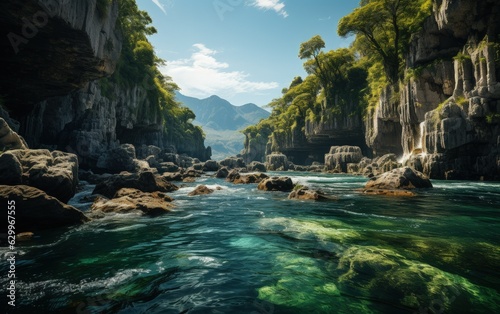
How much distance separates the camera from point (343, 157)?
48500 mm

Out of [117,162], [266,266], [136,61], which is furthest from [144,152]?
[266,266]

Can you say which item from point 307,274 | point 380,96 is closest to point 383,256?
point 307,274

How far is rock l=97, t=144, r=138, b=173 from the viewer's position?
28.1 meters

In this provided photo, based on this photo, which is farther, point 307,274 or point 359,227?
point 359,227

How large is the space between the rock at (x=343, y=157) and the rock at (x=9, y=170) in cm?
4561

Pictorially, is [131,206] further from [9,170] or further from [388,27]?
[388,27]

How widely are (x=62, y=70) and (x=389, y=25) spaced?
137ft

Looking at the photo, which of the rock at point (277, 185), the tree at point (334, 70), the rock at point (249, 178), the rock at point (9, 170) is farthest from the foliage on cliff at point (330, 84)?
the rock at point (9, 170)

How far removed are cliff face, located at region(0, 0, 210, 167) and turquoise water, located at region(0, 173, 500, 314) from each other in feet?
32.9

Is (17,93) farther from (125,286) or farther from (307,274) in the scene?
(307,274)

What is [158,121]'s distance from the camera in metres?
53.9

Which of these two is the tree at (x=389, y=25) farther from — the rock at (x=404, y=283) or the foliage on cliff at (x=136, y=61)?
the rock at (x=404, y=283)

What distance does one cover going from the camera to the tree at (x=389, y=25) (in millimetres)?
34922

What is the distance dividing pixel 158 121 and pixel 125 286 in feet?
172
